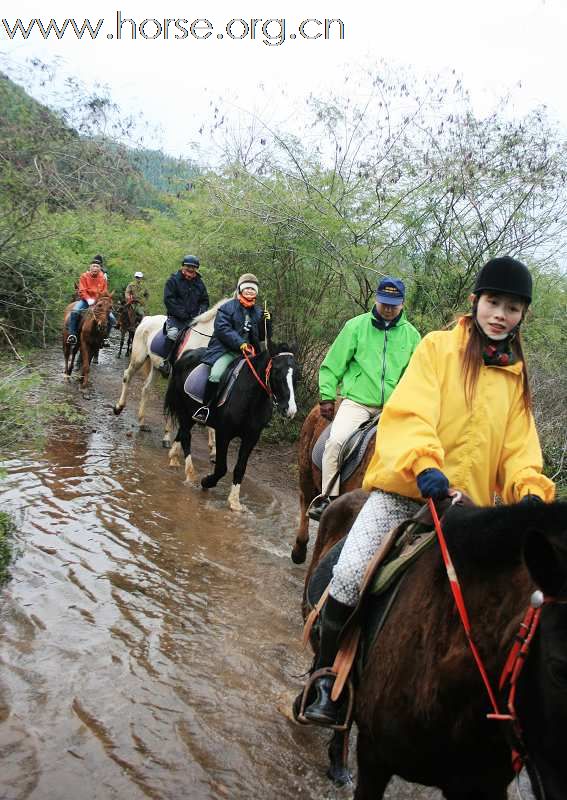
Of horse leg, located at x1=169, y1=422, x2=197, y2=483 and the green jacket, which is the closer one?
the green jacket

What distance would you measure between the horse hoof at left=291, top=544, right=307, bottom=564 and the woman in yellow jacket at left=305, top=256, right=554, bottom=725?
3.54 metres

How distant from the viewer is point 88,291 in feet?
46.0

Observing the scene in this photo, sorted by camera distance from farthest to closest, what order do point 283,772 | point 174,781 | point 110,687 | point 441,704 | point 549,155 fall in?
point 549,155 < point 110,687 < point 283,772 < point 174,781 < point 441,704

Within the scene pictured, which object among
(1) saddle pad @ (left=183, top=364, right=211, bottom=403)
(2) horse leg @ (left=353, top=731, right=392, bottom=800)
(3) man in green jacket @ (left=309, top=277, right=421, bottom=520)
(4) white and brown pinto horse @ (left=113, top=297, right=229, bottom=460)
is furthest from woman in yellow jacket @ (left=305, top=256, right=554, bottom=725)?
(4) white and brown pinto horse @ (left=113, top=297, right=229, bottom=460)

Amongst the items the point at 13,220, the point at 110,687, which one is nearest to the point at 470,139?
the point at 13,220

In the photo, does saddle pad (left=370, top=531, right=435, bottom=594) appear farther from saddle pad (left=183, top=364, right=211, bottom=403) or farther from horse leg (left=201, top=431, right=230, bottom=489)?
saddle pad (left=183, top=364, right=211, bottom=403)

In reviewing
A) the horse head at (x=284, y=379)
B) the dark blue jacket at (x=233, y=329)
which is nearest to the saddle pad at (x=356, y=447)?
the horse head at (x=284, y=379)

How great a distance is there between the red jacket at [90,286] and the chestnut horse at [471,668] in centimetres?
1260

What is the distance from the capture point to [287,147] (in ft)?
34.8

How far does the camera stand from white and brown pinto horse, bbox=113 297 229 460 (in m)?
10.1

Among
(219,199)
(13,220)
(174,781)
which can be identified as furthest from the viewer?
(219,199)

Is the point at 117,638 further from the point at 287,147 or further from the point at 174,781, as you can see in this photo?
the point at 287,147

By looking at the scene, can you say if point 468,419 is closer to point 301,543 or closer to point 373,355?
point 373,355

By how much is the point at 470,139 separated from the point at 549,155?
3.67ft
